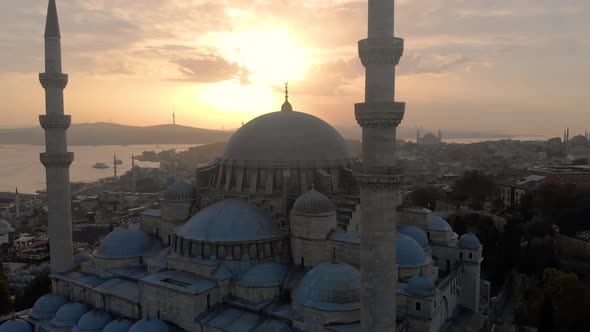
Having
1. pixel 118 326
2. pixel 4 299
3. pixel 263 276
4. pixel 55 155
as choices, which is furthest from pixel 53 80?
pixel 263 276

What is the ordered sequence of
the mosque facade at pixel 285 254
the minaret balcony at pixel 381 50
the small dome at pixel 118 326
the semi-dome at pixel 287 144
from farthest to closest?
the semi-dome at pixel 287 144 → the small dome at pixel 118 326 → the mosque facade at pixel 285 254 → the minaret balcony at pixel 381 50

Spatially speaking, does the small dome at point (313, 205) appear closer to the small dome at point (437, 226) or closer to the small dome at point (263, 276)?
the small dome at point (263, 276)

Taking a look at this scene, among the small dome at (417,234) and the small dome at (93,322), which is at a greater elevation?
the small dome at (417,234)

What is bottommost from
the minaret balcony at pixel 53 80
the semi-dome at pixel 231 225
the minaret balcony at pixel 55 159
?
the semi-dome at pixel 231 225

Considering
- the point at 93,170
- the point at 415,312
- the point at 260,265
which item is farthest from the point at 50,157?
the point at 93,170

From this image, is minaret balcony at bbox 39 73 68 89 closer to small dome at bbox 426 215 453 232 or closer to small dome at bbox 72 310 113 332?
small dome at bbox 72 310 113 332

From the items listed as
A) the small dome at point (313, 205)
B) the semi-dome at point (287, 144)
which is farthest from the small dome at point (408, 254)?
the semi-dome at point (287, 144)

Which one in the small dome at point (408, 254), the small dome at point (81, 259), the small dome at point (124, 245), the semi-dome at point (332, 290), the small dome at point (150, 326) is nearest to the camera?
the semi-dome at point (332, 290)

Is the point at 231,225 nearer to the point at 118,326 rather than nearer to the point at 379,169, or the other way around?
the point at 118,326
